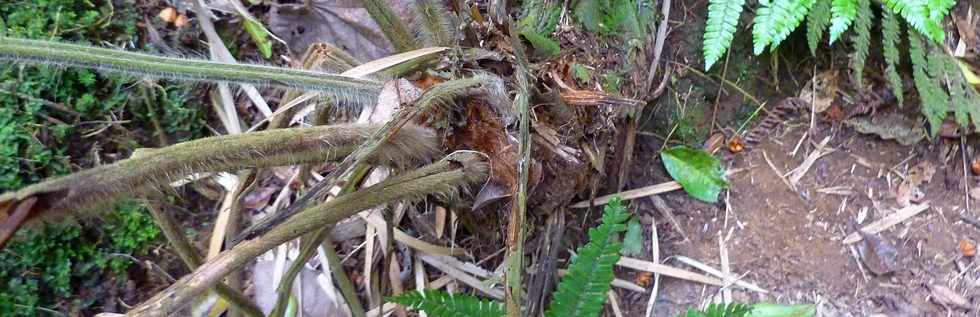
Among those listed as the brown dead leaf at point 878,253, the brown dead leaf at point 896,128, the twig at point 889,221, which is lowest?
the brown dead leaf at point 878,253

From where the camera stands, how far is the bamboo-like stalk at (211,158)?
682mm

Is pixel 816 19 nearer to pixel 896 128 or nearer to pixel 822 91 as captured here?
pixel 822 91

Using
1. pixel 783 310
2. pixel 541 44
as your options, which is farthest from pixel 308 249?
pixel 783 310

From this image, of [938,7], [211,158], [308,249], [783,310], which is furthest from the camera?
[783,310]

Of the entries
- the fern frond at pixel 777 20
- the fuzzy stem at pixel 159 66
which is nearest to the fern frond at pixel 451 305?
the fuzzy stem at pixel 159 66

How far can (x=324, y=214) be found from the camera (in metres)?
0.92

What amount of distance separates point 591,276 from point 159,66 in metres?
0.75

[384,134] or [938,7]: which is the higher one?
[938,7]

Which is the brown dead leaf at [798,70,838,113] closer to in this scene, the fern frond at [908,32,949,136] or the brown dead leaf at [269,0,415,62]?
the fern frond at [908,32,949,136]

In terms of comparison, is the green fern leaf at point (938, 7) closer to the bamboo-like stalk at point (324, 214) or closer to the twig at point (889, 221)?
the twig at point (889, 221)

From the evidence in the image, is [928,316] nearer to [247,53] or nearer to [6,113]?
[247,53]

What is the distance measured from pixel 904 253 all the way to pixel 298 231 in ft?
4.30

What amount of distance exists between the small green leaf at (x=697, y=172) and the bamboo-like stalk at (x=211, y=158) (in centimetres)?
65

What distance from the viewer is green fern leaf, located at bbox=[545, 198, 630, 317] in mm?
1173
